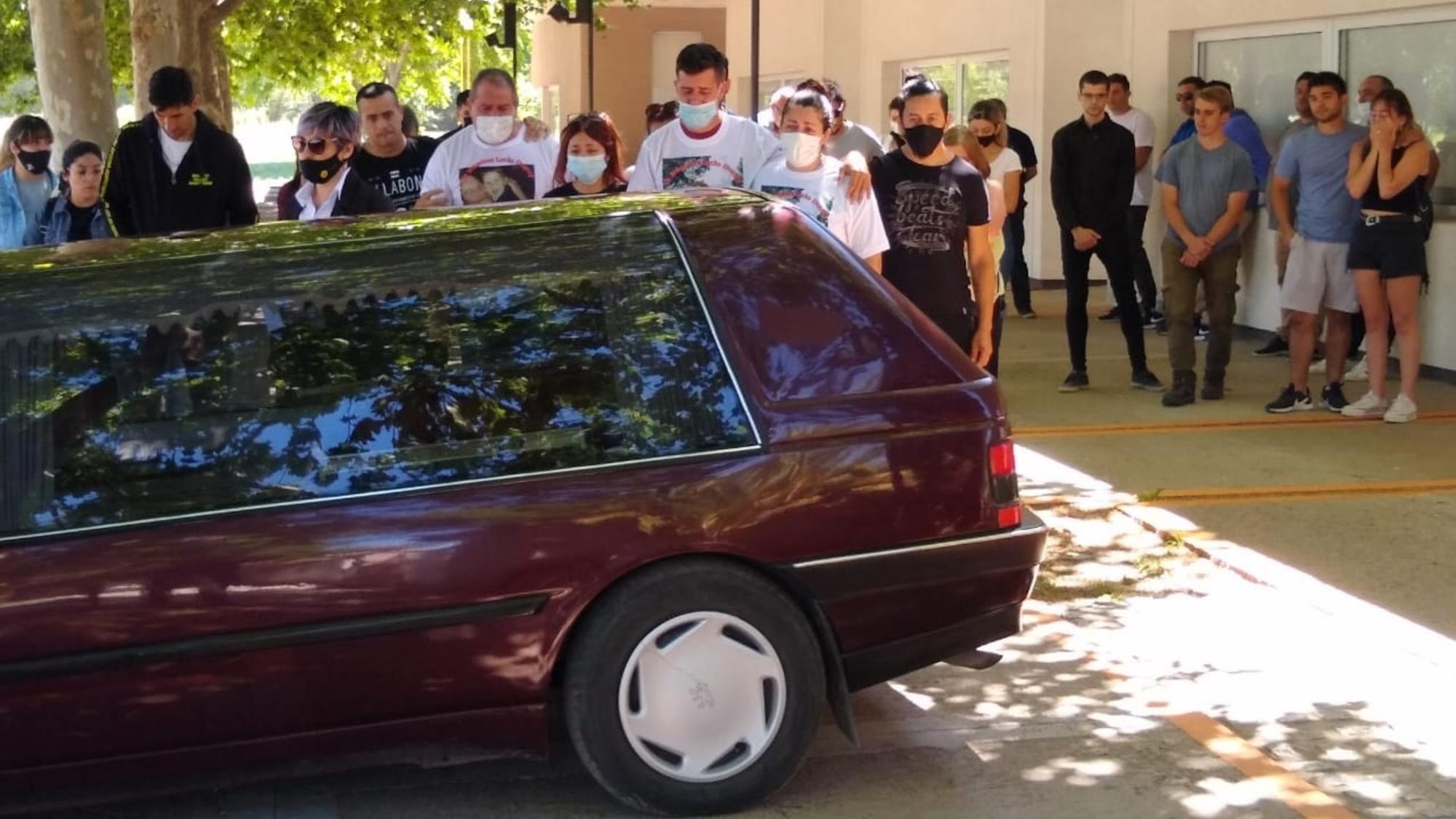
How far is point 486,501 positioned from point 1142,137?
1047 centimetres

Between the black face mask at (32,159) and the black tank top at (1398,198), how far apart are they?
22.4ft

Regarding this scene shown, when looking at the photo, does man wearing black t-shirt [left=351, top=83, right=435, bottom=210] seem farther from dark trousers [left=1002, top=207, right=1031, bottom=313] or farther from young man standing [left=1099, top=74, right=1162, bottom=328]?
dark trousers [left=1002, top=207, right=1031, bottom=313]

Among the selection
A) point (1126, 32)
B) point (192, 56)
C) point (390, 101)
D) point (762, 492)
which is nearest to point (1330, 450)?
point (390, 101)

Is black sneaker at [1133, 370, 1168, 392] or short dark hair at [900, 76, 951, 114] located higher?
short dark hair at [900, 76, 951, 114]

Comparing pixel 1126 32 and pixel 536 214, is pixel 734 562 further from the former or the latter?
pixel 1126 32

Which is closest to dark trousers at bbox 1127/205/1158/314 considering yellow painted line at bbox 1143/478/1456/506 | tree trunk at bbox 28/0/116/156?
yellow painted line at bbox 1143/478/1456/506

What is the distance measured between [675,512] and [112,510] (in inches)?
52.2

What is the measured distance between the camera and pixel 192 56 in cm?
1655

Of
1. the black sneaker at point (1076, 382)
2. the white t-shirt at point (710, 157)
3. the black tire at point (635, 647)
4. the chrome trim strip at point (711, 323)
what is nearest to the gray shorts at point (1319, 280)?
the black sneaker at point (1076, 382)

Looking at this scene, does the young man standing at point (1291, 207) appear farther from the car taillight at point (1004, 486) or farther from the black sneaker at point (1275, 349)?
the car taillight at point (1004, 486)

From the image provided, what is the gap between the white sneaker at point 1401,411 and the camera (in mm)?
9805

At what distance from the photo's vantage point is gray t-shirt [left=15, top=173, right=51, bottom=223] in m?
9.67

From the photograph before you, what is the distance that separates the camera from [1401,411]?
32.2ft

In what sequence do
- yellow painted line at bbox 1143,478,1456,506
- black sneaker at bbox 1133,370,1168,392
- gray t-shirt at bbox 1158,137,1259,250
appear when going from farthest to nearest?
black sneaker at bbox 1133,370,1168,392 < gray t-shirt at bbox 1158,137,1259,250 < yellow painted line at bbox 1143,478,1456,506
